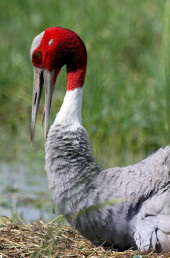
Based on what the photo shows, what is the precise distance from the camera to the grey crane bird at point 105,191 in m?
5.11

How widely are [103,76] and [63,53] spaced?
261cm

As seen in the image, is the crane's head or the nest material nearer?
the nest material

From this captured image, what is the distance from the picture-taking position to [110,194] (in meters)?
5.26

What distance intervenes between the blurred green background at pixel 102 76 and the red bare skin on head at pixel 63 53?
22.6 inches

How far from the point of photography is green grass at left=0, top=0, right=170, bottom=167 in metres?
7.89

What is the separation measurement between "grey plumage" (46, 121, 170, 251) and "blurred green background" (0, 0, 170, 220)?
38cm

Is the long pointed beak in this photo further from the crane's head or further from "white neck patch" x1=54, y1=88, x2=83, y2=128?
"white neck patch" x1=54, y1=88, x2=83, y2=128

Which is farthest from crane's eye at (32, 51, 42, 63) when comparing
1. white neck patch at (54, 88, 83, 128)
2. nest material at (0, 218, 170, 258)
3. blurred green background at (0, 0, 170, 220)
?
nest material at (0, 218, 170, 258)

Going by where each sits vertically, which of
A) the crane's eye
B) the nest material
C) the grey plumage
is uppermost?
the crane's eye

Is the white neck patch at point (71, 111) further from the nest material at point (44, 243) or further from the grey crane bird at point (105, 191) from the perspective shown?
the nest material at point (44, 243)

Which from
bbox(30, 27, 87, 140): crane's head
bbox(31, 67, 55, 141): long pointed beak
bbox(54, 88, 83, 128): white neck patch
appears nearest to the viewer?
bbox(54, 88, 83, 128): white neck patch

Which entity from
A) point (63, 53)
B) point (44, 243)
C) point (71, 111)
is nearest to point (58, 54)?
point (63, 53)

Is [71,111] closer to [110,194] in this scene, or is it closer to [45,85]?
[45,85]

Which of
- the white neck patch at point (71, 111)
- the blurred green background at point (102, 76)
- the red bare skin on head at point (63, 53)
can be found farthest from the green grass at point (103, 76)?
the red bare skin on head at point (63, 53)
